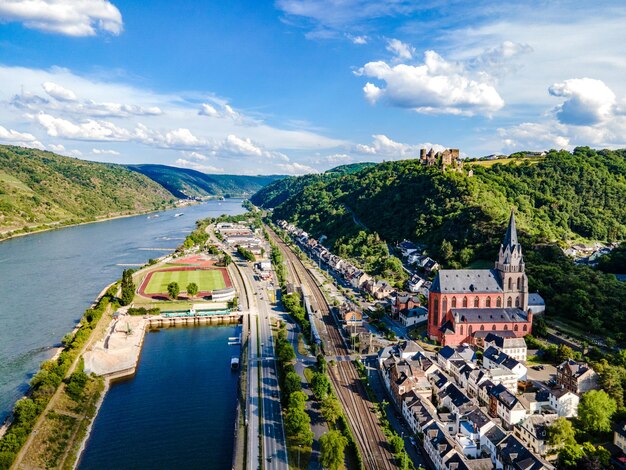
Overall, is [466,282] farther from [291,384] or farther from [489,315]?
[291,384]

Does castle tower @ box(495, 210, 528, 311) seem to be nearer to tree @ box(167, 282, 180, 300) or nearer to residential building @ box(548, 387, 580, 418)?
residential building @ box(548, 387, 580, 418)

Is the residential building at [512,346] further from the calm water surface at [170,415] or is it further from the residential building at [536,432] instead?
the calm water surface at [170,415]

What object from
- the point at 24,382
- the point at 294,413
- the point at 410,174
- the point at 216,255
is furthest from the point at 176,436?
the point at 410,174

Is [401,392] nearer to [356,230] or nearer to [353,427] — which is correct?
[353,427]

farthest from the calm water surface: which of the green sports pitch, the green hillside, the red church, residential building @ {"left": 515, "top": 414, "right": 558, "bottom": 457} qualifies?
the green hillside

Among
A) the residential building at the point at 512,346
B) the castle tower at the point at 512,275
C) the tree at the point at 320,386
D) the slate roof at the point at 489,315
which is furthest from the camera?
the castle tower at the point at 512,275

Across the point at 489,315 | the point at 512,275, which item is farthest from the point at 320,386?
the point at 512,275

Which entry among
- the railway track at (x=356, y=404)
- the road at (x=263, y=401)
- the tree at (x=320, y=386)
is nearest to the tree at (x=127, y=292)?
the road at (x=263, y=401)
